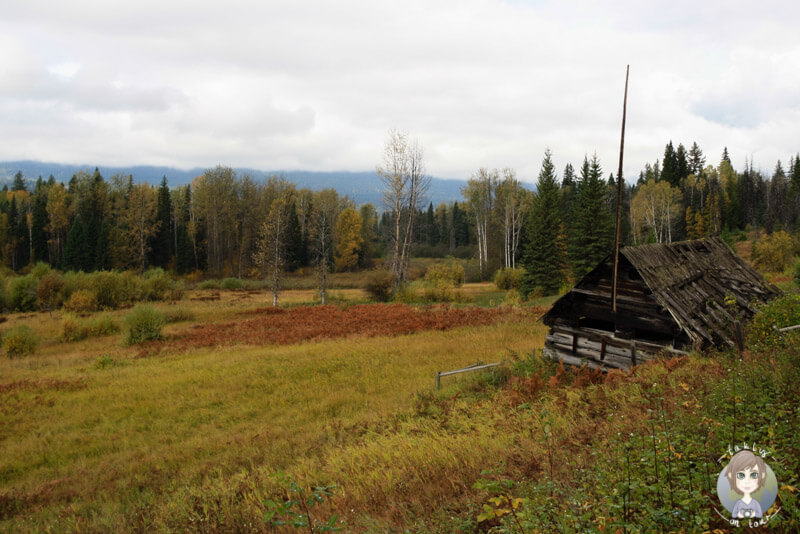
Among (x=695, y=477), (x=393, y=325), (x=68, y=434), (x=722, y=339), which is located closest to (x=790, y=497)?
(x=695, y=477)

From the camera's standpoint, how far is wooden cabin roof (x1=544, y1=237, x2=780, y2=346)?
10.6m

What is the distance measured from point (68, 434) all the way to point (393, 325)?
55.3ft

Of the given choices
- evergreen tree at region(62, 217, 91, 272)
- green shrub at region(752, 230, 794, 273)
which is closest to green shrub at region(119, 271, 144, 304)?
evergreen tree at region(62, 217, 91, 272)

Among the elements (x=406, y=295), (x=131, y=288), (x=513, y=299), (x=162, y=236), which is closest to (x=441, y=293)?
(x=406, y=295)

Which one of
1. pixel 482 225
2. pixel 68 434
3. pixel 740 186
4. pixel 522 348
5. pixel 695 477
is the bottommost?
pixel 68 434

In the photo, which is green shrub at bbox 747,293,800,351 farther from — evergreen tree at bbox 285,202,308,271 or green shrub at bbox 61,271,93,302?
evergreen tree at bbox 285,202,308,271

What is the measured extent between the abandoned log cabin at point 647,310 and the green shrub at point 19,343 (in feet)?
103

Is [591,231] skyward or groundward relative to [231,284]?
skyward

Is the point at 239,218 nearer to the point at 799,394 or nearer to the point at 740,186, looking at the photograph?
the point at 799,394

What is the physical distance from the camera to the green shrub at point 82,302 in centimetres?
4175

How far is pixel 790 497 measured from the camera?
10.5 ft

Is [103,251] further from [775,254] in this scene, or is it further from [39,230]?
[775,254]

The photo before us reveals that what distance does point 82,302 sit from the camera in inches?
1649

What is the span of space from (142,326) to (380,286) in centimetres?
2110
